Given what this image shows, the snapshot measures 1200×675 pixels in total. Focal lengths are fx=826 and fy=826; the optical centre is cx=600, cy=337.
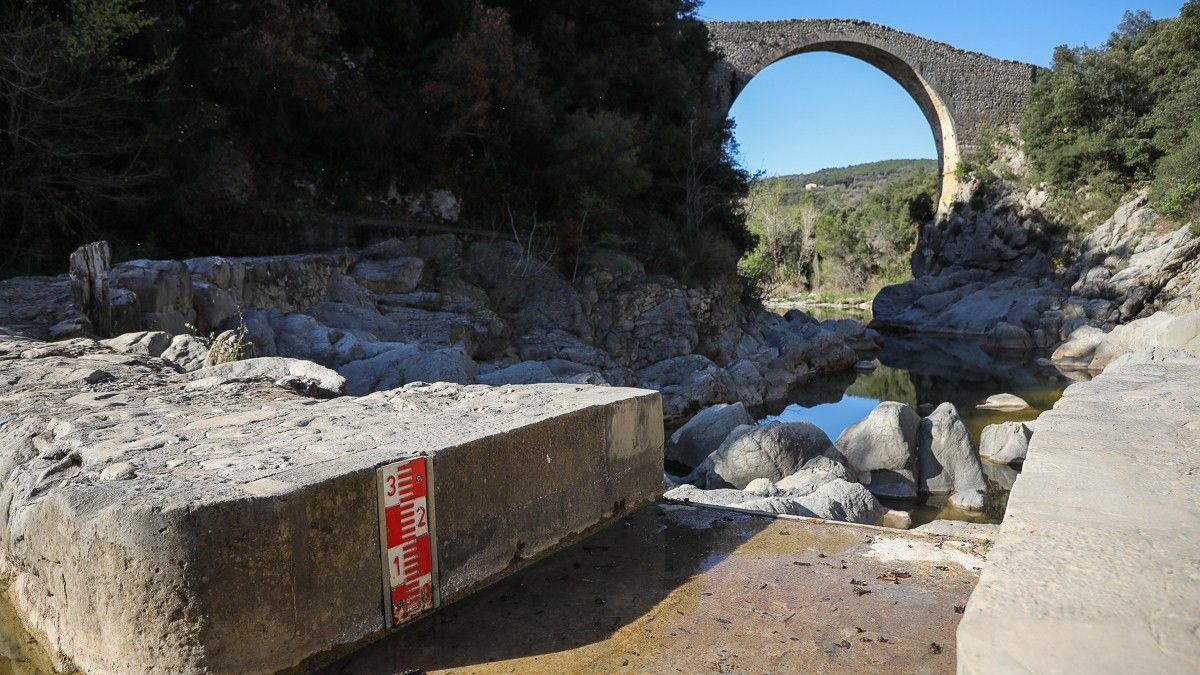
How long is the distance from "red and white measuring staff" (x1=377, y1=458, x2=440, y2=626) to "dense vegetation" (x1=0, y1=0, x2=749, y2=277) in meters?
7.60

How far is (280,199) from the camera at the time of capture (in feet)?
40.0

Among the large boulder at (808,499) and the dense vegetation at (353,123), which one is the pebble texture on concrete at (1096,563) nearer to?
the large boulder at (808,499)

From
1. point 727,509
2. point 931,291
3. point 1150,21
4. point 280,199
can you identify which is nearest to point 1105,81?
point 1150,21

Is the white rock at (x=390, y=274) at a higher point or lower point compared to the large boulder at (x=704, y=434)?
higher

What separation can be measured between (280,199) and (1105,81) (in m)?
25.1

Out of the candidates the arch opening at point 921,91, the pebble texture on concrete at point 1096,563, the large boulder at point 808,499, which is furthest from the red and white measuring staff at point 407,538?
the arch opening at point 921,91

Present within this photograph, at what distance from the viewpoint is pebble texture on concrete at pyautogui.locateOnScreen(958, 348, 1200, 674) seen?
60.0 inches

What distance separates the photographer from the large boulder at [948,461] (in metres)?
8.62

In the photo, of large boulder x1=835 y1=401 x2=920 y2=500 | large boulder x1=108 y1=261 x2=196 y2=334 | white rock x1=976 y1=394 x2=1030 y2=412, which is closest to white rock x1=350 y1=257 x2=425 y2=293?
large boulder x1=108 y1=261 x2=196 y2=334

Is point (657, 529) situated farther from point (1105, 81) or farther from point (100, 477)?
point (1105, 81)

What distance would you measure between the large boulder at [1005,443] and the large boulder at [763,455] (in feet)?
9.05

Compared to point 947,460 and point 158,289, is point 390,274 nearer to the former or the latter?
point 158,289

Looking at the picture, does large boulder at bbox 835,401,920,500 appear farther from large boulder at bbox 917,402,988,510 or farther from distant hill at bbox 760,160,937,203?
distant hill at bbox 760,160,937,203

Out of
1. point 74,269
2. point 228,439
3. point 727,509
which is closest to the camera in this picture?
point 228,439
